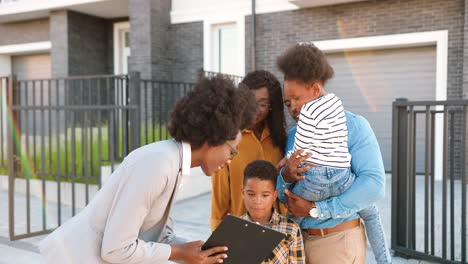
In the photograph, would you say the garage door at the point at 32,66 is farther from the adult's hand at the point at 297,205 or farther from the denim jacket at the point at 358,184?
the denim jacket at the point at 358,184

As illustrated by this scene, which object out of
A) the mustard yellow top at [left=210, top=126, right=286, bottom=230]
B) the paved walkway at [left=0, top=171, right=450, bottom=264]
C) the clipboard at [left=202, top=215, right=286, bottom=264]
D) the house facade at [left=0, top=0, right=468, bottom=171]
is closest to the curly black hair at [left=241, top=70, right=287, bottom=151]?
the mustard yellow top at [left=210, top=126, right=286, bottom=230]

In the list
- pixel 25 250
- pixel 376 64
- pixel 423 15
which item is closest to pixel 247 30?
pixel 376 64

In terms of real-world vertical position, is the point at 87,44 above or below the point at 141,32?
below

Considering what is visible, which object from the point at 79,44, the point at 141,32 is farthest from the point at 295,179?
the point at 79,44

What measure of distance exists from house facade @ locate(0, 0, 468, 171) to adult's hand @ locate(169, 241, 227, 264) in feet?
25.8

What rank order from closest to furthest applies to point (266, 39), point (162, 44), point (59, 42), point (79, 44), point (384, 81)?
point (384, 81)
point (266, 39)
point (162, 44)
point (59, 42)
point (79, 44)

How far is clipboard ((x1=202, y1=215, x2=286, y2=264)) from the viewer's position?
6.00 feet

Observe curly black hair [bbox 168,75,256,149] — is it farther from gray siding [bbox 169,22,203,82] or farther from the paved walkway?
gray siding [bbox 169,22,203,82]

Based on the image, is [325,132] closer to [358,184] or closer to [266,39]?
[358,184]

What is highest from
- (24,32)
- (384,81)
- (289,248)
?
(24,32)

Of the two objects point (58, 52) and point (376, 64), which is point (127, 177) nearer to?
point (376, 64)

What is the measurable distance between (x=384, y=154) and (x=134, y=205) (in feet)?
32.1

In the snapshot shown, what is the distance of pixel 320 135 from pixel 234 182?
58cm

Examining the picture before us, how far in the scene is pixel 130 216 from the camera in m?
1.65
